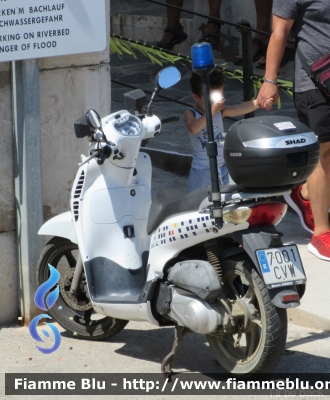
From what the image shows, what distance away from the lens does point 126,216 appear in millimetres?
4469

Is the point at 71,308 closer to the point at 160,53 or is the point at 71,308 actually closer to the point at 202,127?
the point at 202,127

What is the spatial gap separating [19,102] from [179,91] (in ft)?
17.2

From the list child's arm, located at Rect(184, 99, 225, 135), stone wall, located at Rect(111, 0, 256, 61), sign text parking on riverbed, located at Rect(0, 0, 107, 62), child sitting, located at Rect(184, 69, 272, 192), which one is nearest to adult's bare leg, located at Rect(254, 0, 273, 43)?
stone wall, located at Rect(111, 0, 256, 61)

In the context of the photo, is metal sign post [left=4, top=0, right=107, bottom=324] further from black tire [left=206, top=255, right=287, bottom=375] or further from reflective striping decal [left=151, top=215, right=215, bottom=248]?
black tire [left=206, top=255, right=287, bottom=375]

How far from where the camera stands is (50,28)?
4.51 meters

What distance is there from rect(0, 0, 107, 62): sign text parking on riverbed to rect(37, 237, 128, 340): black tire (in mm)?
1007

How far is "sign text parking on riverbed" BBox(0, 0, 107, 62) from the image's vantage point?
4.42 metres

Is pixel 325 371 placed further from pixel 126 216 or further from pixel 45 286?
pixel 45 286

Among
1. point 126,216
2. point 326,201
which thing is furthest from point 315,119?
point 126,216

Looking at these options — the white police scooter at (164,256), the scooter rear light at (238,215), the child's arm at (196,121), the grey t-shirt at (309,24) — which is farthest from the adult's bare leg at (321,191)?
the scooter rear light at (238,215)

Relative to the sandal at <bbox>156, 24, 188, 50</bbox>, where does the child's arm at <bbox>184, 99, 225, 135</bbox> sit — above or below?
below

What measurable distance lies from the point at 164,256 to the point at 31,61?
50.7 inches

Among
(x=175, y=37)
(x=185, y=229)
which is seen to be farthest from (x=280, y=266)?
(x=175, y=37)

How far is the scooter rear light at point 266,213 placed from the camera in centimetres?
381
